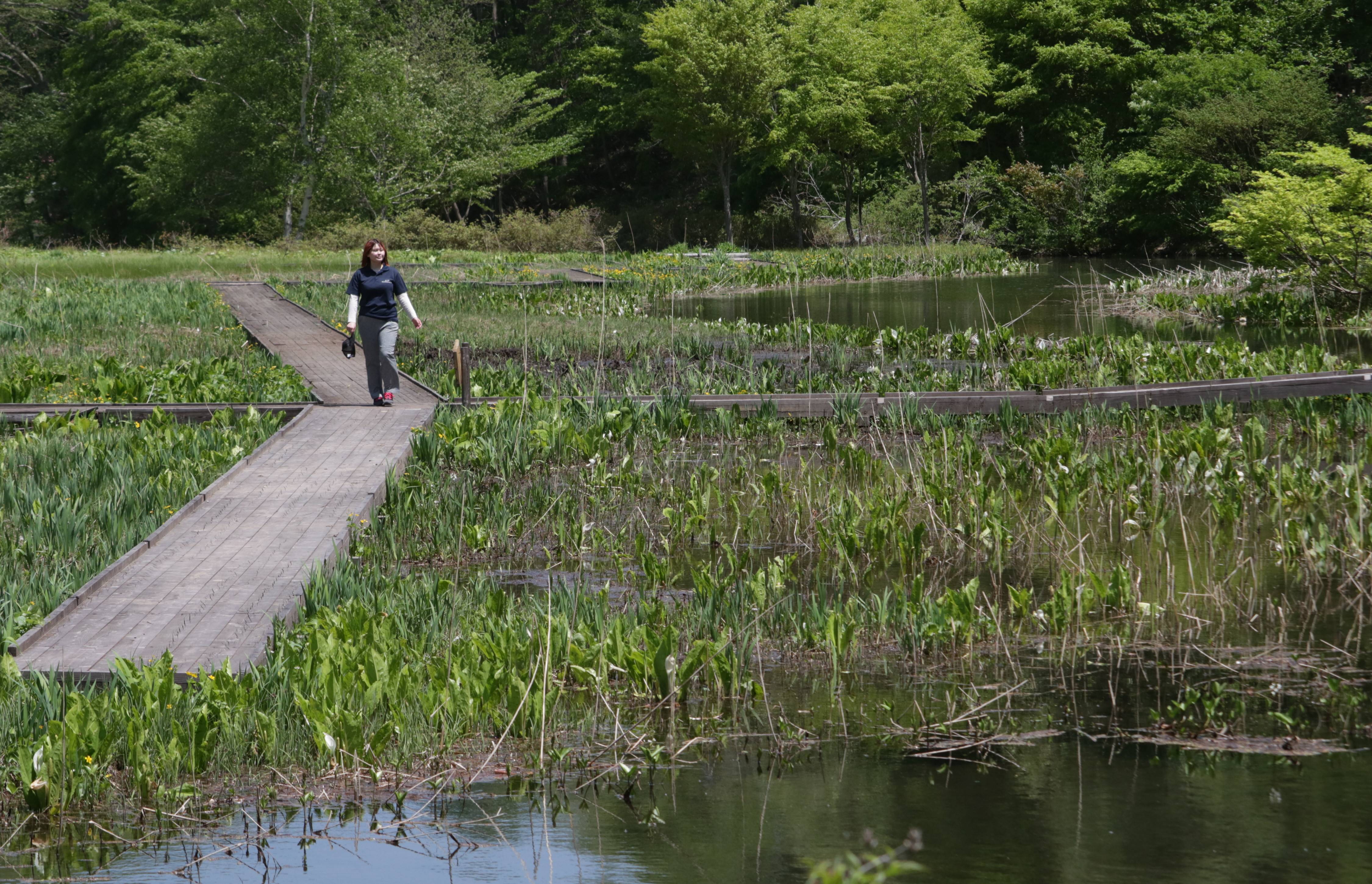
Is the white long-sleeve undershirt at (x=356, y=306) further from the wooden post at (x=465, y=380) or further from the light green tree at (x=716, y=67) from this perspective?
the light green tree at (x=716, y=67)

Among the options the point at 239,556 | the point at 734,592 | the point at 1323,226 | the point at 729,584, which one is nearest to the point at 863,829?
the point at 734,592

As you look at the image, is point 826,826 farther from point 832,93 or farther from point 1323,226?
point 832,93

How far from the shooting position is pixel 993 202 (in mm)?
42938

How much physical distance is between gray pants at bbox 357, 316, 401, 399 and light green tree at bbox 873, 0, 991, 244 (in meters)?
31.5

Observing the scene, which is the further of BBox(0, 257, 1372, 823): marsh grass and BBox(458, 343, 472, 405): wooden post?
BBox(458, 343, 472, 405): wooden post

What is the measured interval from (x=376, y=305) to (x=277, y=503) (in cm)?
354

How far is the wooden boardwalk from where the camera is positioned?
5.36 meters

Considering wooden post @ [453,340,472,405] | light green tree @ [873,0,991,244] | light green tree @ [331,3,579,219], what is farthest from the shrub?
wooden post @ [453,340,472,405]

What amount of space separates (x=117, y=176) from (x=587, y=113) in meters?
19.2

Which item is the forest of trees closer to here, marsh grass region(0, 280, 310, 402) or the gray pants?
marsh grass region(0, 280, 310, 402)

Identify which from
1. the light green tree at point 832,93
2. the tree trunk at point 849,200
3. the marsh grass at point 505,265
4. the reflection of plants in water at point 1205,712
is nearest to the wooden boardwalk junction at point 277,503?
the reflection of plants in water at point 1205,712

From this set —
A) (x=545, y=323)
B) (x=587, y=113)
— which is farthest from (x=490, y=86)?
(x=545, y=323)

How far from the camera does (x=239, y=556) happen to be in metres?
6.82

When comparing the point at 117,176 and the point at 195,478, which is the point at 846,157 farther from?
the point at 195,478
